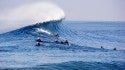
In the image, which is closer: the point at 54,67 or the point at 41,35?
the point at 54,67

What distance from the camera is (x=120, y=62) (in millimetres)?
33375

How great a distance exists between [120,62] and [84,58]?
126 inches

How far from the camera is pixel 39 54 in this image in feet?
111

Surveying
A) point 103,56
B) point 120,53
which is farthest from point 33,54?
point 120,53

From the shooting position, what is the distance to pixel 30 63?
29.7 metres

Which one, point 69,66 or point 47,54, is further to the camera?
point 47,54

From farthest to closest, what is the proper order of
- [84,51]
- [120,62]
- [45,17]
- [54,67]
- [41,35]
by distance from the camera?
[45,17] → [41,35] → [84,51] → [120,62] → [54,67]

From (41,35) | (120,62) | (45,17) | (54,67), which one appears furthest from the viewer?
(45,17)

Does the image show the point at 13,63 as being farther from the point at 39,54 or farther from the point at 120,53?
the point at 120,53

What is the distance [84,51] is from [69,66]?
7619 millimetres

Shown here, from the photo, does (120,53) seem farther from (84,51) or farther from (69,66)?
(69,66)

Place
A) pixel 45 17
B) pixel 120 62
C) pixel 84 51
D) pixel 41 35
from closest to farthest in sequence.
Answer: pixel 120 62, pixel 84 51, pixel 41 35, pixel 45 17

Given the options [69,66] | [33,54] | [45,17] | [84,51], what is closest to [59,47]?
[84,51]

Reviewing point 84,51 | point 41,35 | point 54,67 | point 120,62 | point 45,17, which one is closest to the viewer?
point 54,67
